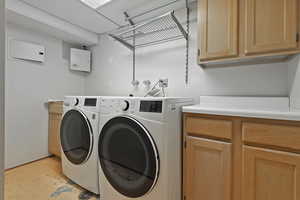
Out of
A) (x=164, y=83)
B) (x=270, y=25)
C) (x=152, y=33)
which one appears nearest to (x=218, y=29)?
(x=270, y=25)

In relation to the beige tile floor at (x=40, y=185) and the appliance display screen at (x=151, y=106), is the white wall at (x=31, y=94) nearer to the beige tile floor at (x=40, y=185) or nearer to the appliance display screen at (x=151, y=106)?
the beige tile floor at (x=40, y=185)

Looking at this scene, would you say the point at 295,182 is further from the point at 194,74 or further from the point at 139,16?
the point at 139,16

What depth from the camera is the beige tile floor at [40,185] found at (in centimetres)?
149

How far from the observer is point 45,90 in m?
2.33

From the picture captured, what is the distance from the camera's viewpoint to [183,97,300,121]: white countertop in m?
0.87

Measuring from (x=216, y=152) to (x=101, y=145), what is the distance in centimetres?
96

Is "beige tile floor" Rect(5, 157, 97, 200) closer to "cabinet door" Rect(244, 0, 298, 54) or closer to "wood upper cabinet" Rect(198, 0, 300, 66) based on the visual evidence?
"wood upper cabinet" Rect(198, 0, 300, 66)

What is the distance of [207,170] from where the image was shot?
112 cm

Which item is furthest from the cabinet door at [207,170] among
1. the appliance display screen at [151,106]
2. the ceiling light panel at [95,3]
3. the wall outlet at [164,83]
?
the ceiling light panel at [95,3]

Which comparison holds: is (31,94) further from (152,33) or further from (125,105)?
(152,33)

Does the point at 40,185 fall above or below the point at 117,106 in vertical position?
below

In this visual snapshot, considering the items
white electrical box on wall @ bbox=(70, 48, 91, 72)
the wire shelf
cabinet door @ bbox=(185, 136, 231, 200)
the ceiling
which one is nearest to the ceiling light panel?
the ceiling

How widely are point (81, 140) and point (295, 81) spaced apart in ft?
6.21

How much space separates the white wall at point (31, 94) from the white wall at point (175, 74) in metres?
0.54
